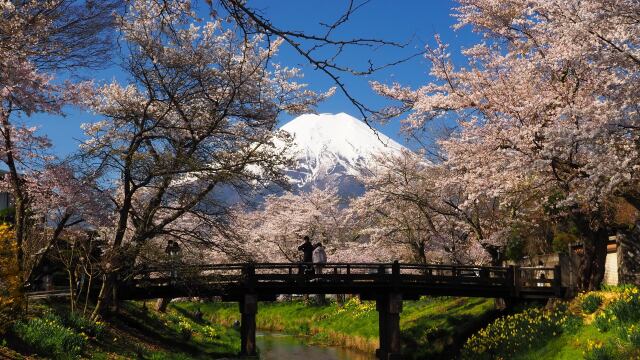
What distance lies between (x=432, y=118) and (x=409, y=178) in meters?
15.1

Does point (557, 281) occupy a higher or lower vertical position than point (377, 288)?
higher

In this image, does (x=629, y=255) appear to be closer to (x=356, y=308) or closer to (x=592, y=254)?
Result: (x=592, y=254)

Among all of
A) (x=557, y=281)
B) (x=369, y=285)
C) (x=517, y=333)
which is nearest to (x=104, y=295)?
(x=369, y=285)

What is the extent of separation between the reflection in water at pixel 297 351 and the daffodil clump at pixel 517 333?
7.19m

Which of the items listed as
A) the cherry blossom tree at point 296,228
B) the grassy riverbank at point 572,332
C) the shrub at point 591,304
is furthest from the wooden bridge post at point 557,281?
the cherry blossom tree at point 296,228

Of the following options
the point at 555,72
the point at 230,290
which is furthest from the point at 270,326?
the point at 555,72

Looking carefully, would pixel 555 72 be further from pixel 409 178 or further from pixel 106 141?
pixel 409 178

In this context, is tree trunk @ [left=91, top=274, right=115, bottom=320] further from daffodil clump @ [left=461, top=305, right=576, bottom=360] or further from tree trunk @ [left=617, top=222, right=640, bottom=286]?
tree trunk @ [left=617, top=222, right=640, bottom=286]

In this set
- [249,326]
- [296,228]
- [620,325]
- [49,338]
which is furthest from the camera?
[296,228]

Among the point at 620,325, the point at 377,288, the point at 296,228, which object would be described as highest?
the point at 296,228

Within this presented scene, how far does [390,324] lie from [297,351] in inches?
333

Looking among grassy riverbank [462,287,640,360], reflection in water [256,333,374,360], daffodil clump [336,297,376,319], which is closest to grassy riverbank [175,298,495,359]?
daffodil clump [336,297,376,319]

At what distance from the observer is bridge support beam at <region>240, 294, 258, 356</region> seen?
23578mm

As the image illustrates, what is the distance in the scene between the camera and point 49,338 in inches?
548
